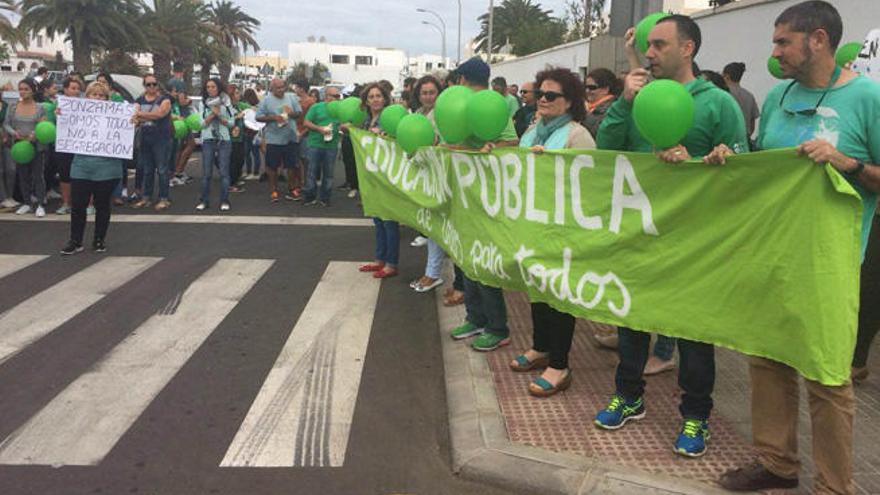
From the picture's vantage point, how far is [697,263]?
3383mm

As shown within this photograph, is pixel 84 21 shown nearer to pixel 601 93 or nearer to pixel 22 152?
pixel 22 152

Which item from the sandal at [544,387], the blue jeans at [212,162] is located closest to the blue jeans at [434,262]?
the sandal at [544,387]

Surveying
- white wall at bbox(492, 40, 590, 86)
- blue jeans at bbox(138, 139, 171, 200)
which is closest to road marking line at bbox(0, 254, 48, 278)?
blue jeans at bbox(138, 139, 171, 200)

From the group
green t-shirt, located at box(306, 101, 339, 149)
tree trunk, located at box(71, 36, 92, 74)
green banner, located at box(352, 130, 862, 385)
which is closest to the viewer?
green banner, located at box(352, 130, 862, 385)

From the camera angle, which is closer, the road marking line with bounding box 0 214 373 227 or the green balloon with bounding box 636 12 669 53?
the green balloon with bounding box 636 12 669 53

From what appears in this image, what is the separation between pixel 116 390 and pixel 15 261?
4000 mm

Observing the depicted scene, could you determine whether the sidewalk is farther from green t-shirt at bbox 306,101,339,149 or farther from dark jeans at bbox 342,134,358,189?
dark jeans at bbox 342,134,358,189

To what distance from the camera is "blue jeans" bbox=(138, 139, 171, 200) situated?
1073cm

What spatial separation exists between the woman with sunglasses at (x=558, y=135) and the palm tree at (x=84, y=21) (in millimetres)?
37074

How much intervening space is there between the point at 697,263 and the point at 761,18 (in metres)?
7.20

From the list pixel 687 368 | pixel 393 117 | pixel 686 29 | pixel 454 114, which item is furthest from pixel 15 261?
pixel 686 29

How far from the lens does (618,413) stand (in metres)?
3.90

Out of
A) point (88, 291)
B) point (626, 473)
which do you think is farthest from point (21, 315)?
point (626, 473)

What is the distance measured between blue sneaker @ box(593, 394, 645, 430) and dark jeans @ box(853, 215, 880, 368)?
5.13 feet
